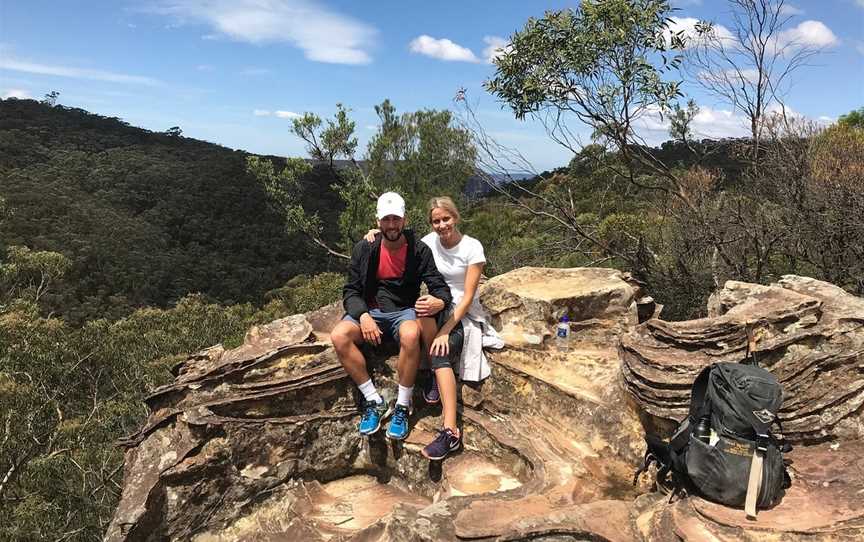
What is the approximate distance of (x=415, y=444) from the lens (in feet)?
13.9

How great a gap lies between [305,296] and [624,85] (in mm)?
12436

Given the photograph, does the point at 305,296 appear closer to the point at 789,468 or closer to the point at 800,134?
the point at 800,134

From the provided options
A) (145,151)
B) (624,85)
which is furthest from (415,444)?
(145,151)

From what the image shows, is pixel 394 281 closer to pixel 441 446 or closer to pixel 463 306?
pixel 463 306

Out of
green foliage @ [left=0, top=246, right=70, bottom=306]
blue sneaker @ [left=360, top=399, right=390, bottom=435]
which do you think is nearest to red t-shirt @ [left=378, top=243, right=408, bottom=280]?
blue sneaker @ [left=360, top=399, right=390, bottom=435]

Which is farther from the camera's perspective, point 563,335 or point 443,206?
point 563,335

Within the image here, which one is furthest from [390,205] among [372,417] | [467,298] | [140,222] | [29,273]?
[140,222]

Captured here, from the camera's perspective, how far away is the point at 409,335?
4.00 meters

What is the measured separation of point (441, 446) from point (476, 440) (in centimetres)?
39

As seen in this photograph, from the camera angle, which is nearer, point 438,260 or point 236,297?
point 438,260

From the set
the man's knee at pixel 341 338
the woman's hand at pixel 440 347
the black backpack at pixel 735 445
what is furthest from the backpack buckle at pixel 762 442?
the man's knee at pixel 341 338

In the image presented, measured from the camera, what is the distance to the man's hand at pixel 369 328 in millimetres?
4074

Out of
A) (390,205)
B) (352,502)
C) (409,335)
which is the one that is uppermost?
(390,205)

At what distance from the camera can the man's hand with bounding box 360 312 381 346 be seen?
13.4 feet
